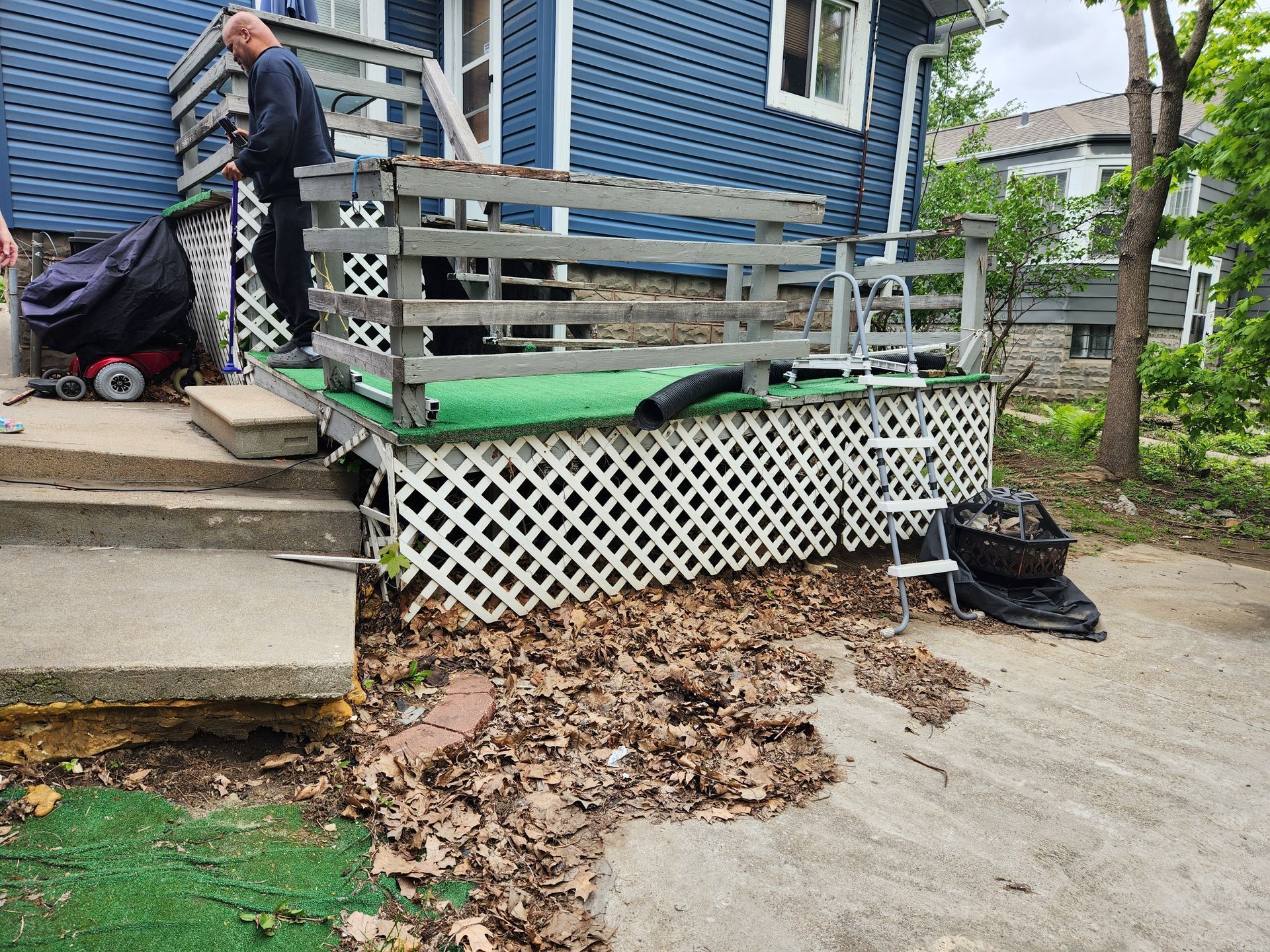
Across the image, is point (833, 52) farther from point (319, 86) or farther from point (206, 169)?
point (206, 169)

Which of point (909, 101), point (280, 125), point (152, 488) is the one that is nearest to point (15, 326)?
point (280, 125)

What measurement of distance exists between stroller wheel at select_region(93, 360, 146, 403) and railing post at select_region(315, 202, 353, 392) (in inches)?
88.2

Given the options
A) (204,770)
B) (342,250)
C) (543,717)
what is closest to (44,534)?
(204,770)

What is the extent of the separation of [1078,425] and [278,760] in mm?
10047

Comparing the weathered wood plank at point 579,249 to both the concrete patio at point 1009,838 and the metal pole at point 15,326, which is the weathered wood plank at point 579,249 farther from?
the metal pole at point 15,326

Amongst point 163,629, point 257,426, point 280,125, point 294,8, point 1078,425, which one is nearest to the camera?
point 163,629

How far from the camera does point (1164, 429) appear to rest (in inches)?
497

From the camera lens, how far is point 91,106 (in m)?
6.55

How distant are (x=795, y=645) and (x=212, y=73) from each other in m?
5.40

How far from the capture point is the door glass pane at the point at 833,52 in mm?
9133

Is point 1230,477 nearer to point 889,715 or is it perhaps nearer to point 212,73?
point 889,715

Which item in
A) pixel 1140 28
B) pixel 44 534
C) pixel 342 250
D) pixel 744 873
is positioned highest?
pixel 1140 28

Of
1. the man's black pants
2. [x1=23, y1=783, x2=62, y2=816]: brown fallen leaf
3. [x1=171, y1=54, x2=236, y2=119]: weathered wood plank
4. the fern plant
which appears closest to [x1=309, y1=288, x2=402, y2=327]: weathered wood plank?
the man's black pants

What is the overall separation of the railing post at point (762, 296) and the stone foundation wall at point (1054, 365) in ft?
39.4
